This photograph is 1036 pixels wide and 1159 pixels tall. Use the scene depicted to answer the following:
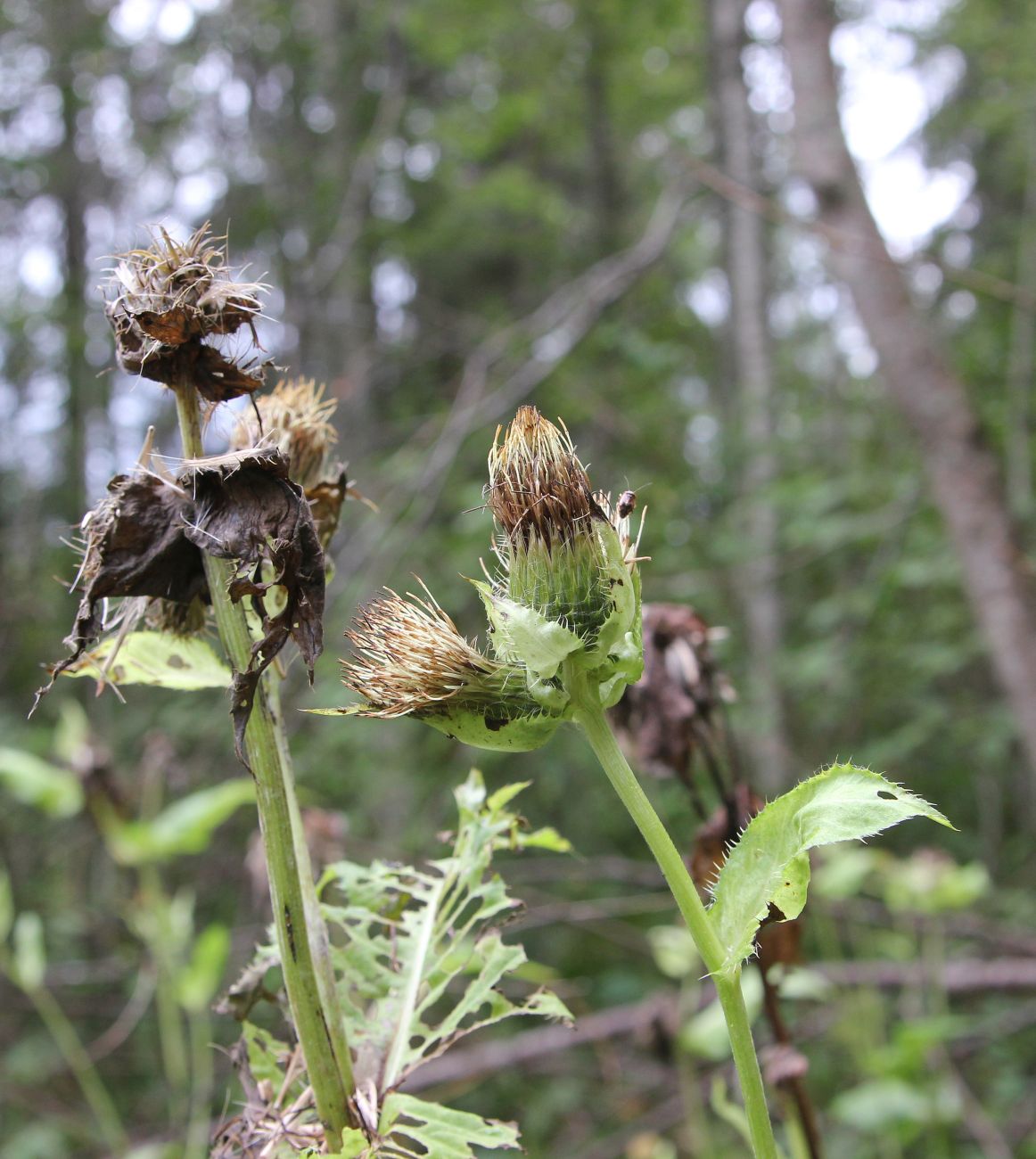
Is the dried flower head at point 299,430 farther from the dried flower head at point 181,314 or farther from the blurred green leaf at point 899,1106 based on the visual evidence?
the blurred green leaf at point 899,1106

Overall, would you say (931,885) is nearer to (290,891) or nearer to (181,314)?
(290,891)

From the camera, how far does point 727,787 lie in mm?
1854

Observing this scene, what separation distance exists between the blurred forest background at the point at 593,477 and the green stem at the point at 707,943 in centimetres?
41

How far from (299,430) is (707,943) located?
725 mm

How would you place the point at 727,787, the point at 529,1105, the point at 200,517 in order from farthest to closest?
the point at 529,1105 → the point at 727,787 → the point at 200,517

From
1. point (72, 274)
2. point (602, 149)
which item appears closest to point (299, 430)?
point (602, 149)

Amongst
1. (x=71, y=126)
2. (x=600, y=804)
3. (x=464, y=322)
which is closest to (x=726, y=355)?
(x=464, y=322)

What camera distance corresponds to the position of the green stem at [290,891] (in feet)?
2.88

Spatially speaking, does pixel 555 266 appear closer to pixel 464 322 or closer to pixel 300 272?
pixel 464 322

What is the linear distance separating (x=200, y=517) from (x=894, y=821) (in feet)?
2.06

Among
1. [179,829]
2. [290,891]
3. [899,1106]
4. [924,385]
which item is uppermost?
[924,385]

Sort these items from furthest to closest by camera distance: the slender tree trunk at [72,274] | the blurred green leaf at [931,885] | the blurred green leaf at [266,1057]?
the slender tree trunk at [72,274] → the blurred green leaf at [931,885] → the blurred green leaf at [266,1057]

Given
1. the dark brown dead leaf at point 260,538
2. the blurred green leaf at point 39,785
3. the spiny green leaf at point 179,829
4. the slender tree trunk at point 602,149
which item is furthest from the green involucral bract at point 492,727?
the slender tree trunk at point 602,149

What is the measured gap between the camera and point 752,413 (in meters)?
7.84
